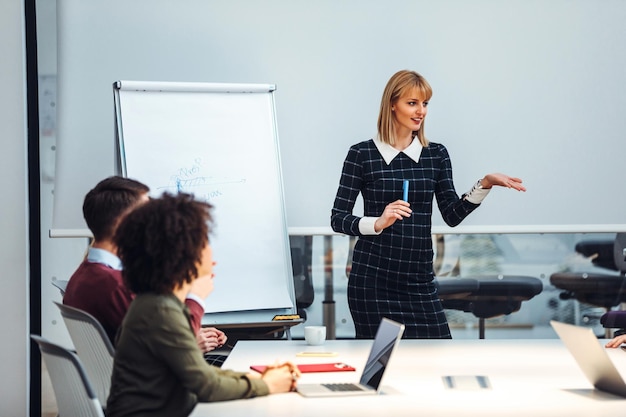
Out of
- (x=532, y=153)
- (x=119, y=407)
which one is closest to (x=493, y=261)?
(x=532, y=153)

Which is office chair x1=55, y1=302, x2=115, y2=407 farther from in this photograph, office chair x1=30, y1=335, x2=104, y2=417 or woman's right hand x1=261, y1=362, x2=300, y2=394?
woman's right hand x1=261, y1=362, x2=300, y2=394

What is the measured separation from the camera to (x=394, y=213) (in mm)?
3018

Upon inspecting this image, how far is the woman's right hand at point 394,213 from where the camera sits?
302 centimetres

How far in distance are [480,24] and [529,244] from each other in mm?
1248

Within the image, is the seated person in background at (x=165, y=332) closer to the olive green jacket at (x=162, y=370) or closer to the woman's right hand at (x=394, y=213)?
the olive green jacket at (x=162, y=370)

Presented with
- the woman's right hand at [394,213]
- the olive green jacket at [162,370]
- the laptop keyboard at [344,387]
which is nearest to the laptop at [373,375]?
the laptop keyboard at [344,387]

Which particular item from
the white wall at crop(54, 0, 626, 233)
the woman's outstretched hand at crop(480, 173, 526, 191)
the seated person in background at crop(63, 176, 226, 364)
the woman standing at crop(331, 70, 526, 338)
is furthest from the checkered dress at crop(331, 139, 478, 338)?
the white wall at crop(54, 0, 626, 233)

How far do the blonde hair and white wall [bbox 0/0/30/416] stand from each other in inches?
82.8

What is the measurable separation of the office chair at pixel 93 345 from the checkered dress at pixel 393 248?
1229mm

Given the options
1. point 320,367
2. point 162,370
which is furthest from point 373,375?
point 162,370

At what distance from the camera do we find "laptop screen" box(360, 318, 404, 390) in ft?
6.16

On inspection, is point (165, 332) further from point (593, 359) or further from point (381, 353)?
point (593, 359)

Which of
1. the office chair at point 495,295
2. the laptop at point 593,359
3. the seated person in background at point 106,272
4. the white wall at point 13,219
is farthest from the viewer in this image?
the office chair at point 495,295

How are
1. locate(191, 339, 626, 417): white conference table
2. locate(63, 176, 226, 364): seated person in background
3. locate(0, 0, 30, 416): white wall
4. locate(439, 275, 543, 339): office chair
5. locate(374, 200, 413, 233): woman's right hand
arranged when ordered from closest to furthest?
locate(191, 339, 626, 417): white conference table
locate(63, 176, 226, 364): seated person in background
locate(374, 200, 413, 233): woman's right hand
locate(0, 0, 30, 416): white wall
locate(439, 275, 543, 339): office chair
